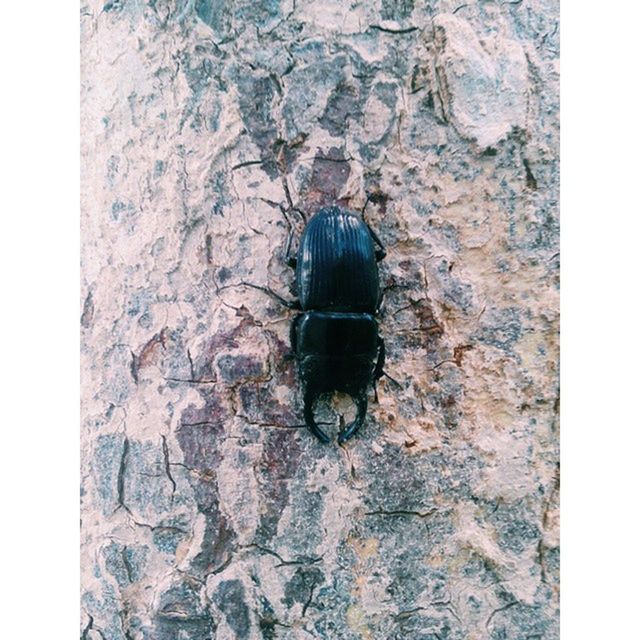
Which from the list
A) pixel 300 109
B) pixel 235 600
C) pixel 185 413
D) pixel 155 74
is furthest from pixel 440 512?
pixel 155 74

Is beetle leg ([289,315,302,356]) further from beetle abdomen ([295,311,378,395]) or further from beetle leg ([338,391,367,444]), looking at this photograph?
beetle leg ([338,391,367,444])

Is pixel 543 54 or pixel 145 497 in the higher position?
pixel 543 54

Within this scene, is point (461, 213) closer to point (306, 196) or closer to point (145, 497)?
point (306, 196)

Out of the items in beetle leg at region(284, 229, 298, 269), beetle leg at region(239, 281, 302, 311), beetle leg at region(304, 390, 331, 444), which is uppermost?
beetle leg at region(284, 229, 298, 269)

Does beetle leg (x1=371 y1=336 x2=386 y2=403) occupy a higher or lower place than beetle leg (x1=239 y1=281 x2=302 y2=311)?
lower

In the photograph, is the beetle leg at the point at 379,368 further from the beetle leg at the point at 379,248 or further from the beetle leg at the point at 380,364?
the beetle leg at the point at 379,248

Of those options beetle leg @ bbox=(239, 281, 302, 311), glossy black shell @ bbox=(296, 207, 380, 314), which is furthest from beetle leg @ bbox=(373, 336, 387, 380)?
beetle leg @ bbox=(239, 281, 302, 311)
